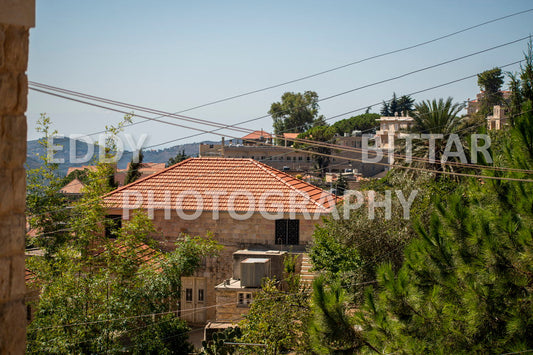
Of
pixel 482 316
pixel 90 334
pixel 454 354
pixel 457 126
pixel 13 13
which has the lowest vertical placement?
pixel 90 334

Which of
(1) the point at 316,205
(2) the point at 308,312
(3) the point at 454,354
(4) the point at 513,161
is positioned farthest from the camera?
(1) the point at 316,205

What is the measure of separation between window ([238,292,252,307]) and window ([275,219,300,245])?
4038 mm

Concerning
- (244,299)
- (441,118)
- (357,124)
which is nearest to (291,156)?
(357,124)

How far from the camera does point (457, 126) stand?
24.6 metres

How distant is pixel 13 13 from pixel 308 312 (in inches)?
422

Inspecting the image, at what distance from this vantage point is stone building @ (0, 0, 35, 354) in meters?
3.51

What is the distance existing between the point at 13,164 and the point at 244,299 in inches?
519

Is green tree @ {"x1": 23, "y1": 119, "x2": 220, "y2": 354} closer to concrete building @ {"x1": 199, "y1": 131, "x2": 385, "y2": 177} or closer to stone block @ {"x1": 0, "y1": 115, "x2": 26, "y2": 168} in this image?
stone block @ {"x1": 0, "y1": 115, "x2": 26, "y2": 168}

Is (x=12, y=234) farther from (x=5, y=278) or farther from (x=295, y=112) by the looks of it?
(x=295, y=112)

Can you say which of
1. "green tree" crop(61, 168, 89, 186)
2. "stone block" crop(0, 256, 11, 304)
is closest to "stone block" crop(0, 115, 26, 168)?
"stone block" crop(0, 256, 11, 304)

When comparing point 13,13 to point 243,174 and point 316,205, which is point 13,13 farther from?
point 243,174

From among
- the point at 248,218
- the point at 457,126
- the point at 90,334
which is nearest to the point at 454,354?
the point at 90,334

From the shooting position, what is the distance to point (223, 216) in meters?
20.0

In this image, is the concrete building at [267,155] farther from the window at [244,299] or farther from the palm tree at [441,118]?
the window at [244,299]
